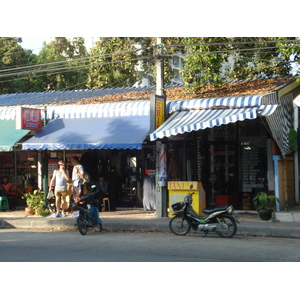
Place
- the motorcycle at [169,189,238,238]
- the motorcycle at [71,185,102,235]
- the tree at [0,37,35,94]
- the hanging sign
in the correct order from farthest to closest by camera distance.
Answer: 1. the tree at [0,37,35,94]
2. the hanging sign
3. the motorcycle at [71,185,102,235]
4. the motorcycle at [169,189,238,238]

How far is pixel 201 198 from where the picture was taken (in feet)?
48.7

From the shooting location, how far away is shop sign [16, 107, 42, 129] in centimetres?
1609

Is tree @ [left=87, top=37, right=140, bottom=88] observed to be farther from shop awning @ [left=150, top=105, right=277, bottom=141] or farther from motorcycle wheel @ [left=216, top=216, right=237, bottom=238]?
motorcycle wheel @ [left=216, top=216, right=237, bottom=238]

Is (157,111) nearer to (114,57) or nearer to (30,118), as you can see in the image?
(30,118)

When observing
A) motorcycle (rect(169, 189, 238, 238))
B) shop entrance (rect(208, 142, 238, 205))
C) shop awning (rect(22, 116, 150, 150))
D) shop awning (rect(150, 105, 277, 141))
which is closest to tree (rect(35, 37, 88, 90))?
shop awning (rect(22, 116, 150, 150))

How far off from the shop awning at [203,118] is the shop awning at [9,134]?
16.6 feet

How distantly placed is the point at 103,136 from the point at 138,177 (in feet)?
9.58

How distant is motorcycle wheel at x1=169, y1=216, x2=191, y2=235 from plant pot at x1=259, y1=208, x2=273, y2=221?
9.09 feet

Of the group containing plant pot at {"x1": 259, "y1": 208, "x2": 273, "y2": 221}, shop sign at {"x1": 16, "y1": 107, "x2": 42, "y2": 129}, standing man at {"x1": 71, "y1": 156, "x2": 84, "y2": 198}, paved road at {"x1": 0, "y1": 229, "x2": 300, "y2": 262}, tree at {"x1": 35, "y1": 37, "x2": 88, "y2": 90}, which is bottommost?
paved road at {"x1": 0, "y1": 229, "x2": 300, "y2": 262}

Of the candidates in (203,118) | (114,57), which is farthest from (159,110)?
(114,57)

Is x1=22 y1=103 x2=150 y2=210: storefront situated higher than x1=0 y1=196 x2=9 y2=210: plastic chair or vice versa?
x1=22 y1=103 x2=150 y2=210: storefront

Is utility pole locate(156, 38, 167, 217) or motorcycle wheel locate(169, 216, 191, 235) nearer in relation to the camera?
motorcycle wheel locate(169, 216, 191, 235)

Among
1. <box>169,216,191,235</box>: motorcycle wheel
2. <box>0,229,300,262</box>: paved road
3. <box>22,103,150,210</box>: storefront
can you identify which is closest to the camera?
<box>0,229,300,262</box>: paved road

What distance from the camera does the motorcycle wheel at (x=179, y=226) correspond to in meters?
12.3
